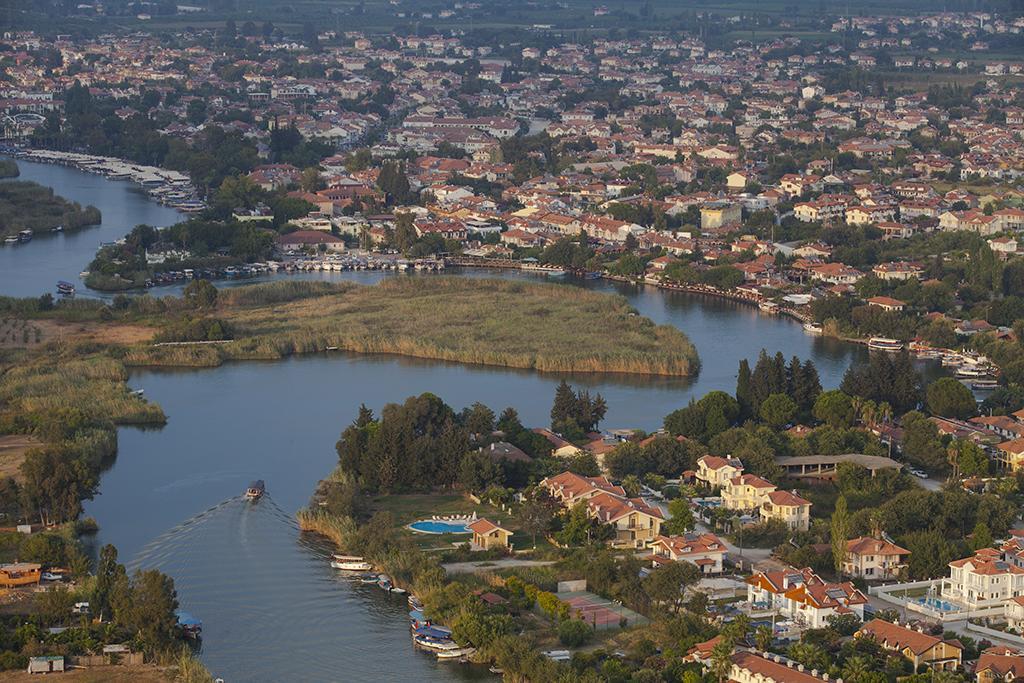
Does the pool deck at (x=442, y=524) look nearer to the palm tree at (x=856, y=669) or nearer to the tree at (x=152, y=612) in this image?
the tree at (x=152, y=612)

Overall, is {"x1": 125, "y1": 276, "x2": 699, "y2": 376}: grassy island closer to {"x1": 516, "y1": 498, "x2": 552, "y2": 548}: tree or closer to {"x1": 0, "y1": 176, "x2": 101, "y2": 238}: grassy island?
{"x1": 516, "y1": 498, "x2": 552, "y2": 548}: tree

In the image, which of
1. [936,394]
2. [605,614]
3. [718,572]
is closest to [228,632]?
[605,614]

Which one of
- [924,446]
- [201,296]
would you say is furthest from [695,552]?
[201,296]

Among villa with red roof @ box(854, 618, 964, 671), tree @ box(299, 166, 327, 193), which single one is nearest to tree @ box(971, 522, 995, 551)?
villa with red roof @ box(854, 618, 964, 671)

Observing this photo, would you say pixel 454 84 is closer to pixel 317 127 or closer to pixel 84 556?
pixel 317 127

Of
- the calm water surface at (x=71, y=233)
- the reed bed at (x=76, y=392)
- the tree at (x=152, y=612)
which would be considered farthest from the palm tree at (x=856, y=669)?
the calm water surface at (x=71, y=233)

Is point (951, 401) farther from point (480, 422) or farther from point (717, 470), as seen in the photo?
point (480, 422)
